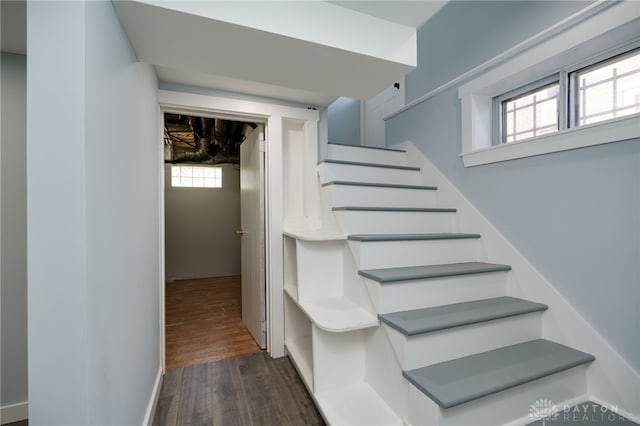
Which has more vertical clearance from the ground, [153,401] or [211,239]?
[211,239]

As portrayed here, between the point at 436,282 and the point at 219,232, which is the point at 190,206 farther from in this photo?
the point at 436,282

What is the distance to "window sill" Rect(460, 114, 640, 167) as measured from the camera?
4.22ft

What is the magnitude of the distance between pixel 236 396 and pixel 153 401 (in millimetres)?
453

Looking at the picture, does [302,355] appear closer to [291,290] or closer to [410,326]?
[291,290]

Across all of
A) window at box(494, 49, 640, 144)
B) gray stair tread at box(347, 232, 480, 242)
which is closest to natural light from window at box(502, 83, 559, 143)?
window at box(494, 49, 640, 144)

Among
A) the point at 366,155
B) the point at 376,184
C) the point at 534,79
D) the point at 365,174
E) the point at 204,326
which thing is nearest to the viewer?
the point at 534,79

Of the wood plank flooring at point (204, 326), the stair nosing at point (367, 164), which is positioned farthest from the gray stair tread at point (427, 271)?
the wood plank flooring at point (204, 326)

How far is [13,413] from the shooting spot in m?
1.46

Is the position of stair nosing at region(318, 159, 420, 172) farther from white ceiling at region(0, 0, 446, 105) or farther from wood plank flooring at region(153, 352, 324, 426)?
wood plank flooring at region(153, 352, 324, 426)

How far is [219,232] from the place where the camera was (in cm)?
511

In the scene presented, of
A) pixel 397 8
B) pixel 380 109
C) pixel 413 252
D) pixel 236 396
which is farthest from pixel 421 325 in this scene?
pixel 380 109

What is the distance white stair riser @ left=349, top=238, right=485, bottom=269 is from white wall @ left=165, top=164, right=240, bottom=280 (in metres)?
3.94

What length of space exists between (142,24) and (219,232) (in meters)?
4.36

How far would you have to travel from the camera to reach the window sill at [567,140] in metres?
1.29
